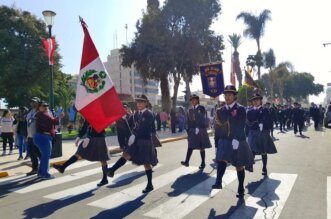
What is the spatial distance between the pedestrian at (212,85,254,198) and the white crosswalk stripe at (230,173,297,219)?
407mm

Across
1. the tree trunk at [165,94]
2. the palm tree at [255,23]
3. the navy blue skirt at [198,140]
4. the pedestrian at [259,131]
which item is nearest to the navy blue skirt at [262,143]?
the pedestrian at [259,131]

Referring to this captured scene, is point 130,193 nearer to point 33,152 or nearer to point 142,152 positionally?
point 142,152

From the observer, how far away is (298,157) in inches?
443

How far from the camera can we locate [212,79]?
14297 millimetres

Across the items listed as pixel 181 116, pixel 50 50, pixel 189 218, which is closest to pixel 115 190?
pixel 189 218

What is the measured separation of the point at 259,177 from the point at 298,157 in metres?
3.58

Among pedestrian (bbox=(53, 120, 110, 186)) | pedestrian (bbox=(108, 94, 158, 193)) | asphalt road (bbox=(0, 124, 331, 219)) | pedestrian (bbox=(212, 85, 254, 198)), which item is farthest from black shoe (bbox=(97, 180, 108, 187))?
pedestrian (bbox=(212, 85, 254, 198))

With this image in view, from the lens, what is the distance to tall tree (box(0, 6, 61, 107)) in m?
32.2

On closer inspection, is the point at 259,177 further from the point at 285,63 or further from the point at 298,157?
the point at 285,63

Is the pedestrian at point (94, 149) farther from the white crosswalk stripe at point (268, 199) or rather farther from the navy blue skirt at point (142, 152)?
the white crosswalk stripe at point (268, 199)

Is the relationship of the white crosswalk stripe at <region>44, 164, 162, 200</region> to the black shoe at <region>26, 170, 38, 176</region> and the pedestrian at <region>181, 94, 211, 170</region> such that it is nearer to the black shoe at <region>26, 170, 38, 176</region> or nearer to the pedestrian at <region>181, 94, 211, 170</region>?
the pedestrian at <region>181, 94, 211, 170</region>

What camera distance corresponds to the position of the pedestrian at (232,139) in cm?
645

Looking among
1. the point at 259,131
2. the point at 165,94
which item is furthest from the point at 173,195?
the point at 165,94

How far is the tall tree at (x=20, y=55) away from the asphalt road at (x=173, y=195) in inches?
992
